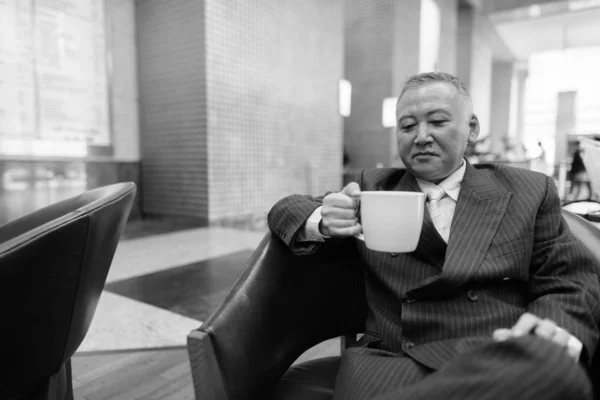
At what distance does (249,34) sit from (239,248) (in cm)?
249

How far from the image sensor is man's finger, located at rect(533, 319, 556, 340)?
0.57 meters

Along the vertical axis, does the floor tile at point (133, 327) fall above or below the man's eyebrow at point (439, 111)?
below

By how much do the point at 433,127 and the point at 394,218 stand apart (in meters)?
0.32

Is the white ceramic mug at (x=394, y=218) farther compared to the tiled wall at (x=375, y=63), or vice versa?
the tiled wall at (x=375, y=63)

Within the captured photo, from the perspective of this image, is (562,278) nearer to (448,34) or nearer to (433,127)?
(433,127)

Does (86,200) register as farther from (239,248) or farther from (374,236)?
(239,248)

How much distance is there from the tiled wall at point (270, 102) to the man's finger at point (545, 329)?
379 centimetres

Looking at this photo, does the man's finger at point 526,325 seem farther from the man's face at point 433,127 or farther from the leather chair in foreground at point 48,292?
the leather chair in foreground at point 48,292

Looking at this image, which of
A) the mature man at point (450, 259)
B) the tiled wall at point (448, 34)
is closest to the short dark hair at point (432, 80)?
the mature man at point (450, 259)

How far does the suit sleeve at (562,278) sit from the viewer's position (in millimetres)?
688

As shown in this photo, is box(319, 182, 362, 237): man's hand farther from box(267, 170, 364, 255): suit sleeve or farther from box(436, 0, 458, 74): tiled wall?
box(436, 0, 458, 74): tiled wall

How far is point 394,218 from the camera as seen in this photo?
2.13ft

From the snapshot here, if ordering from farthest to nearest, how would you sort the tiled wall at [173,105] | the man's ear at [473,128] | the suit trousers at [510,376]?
1. the tiled wall at [173,105]
2. the man's ear at [473,128]
3. the suit trousers at [510,376]

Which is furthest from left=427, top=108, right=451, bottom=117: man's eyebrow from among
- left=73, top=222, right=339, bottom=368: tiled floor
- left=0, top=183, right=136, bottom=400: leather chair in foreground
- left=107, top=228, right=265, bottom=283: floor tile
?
left=107, top=228, right=265, bottom=283: floor tile
